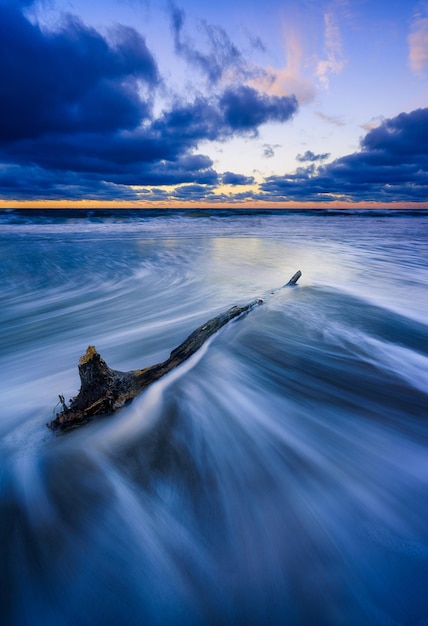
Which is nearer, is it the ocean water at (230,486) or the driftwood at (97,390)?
the ocean water at (230,486)

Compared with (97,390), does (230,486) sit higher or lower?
lower


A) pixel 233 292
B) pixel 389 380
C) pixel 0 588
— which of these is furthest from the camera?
pixel 233 292

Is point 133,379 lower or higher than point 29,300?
higher

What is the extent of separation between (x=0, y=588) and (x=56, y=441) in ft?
2.98

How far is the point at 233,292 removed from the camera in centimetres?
717

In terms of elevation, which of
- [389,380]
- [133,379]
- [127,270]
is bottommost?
[127,270]

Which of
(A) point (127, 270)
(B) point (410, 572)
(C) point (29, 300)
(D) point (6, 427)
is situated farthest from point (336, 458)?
(A) point (127, 270)

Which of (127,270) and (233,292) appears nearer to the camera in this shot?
(233,292)

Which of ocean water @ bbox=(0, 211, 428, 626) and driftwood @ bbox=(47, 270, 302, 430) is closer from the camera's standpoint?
ocean water @ bbox=(0, 211, 428, 626)

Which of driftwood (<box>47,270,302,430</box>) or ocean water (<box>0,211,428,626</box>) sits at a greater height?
driftwood (<box>47,270,302,430</box>)

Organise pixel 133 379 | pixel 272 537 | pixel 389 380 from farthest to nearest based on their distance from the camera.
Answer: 1. pixel 389 380
2. pixel 133 379
3. pixel 272 537

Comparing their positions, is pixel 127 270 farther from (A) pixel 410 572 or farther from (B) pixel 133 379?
(A) pixel 410 572

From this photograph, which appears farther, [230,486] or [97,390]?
[97,390]

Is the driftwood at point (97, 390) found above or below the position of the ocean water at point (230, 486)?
above
